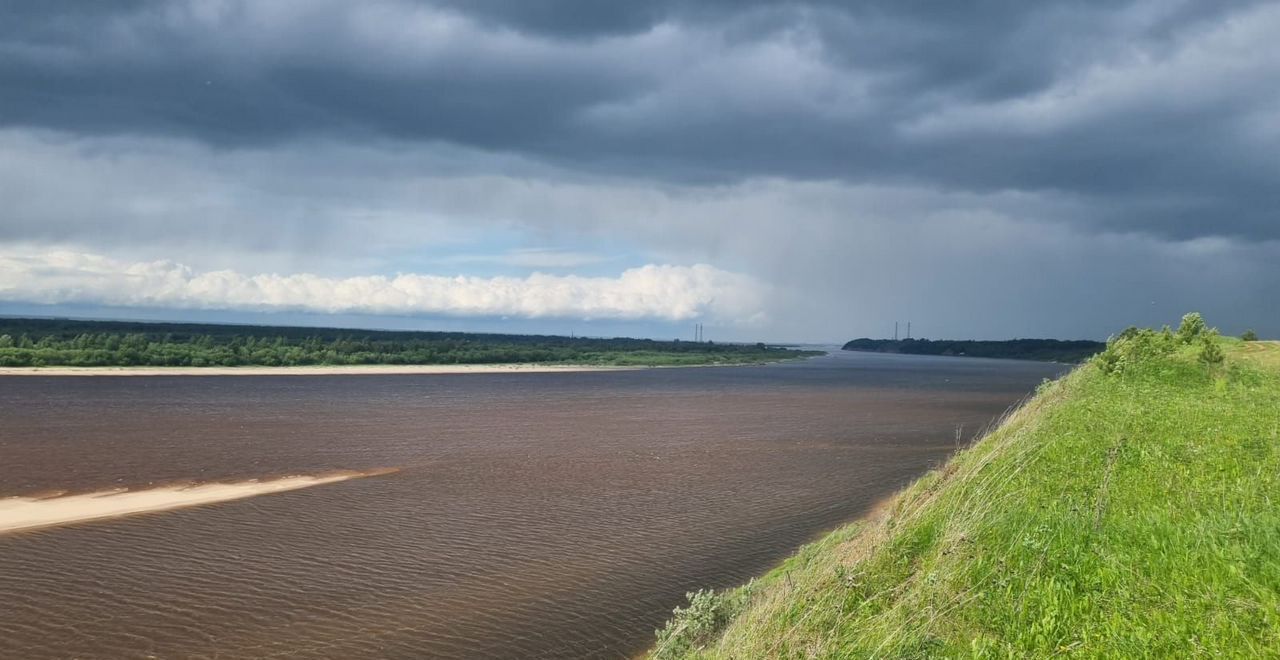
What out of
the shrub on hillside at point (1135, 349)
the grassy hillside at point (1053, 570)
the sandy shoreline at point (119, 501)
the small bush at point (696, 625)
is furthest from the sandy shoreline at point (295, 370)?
the grassy hillside at point (1053, 570)

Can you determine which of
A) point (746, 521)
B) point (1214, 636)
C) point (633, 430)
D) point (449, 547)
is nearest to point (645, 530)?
point (746, 521)

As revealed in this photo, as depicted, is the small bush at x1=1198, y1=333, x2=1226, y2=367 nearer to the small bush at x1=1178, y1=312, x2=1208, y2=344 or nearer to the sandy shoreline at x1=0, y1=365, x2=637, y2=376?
the small bush at x1=1178, y1=312, x2=1208, y2=344

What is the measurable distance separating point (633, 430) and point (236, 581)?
27.1 metres

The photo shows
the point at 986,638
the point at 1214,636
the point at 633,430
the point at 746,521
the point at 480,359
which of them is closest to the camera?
the point at 1214,636

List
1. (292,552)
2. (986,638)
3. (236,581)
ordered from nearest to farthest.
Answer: (986,638) → (236,581) → (292,552)

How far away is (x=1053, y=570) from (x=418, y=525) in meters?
15.1

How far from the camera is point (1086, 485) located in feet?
39.8

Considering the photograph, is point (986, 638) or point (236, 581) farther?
point (236, 581)

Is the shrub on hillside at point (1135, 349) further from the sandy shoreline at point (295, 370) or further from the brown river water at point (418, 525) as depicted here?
the sandy shoreline at point (295, 370)

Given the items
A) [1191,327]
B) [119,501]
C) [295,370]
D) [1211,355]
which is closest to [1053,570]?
[119,501]

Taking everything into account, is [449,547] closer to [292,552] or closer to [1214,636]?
[292,552]

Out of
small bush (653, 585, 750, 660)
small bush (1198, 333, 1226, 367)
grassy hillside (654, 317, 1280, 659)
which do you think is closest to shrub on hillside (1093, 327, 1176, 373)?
small bush (1198, 333, 1226, 367)

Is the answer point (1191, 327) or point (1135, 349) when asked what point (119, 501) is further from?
point (1191, 327)

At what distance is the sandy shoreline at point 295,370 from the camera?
258 ft
